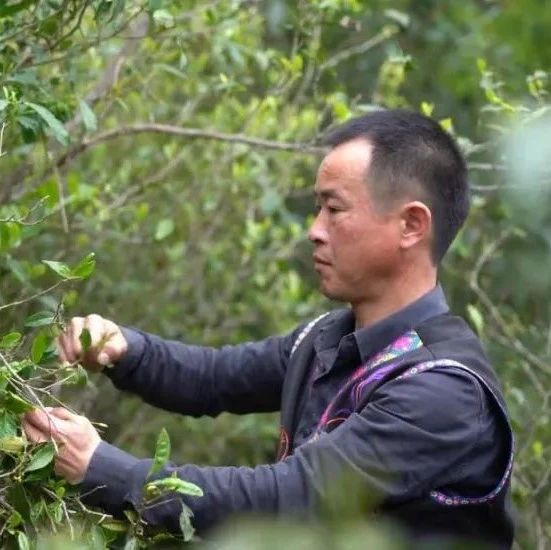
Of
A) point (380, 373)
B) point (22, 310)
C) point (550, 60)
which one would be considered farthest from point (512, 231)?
point (380, 373)

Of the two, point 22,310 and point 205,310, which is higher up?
point 22,310

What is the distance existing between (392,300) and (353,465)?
1.76 feet

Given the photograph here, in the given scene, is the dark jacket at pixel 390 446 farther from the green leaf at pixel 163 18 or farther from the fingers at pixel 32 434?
the green leaf at pixel 163 18

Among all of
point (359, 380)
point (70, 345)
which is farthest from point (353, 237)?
point (70, 345)

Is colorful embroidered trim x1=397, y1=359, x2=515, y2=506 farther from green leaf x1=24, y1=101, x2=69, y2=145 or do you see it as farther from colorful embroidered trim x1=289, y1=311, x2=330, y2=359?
green leaf x1=24, y1=101, x2=69, y2=145

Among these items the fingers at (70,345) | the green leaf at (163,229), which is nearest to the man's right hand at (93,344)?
the fingers at (70,345)

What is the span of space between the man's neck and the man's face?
2 cm

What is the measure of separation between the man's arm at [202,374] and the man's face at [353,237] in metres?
0.38

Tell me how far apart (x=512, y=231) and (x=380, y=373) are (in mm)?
2412

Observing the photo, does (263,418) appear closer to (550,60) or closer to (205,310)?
(205,310)

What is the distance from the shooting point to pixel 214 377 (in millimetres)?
3502

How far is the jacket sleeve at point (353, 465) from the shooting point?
107 inches

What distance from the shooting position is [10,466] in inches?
104

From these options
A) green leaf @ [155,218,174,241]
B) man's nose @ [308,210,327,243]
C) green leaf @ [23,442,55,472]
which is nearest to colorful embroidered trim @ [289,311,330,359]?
man's nose @ [308,210,327,243]
